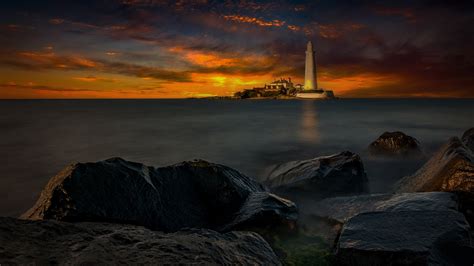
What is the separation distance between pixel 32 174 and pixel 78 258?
909 centimetres

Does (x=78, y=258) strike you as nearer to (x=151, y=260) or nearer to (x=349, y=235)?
(x=151, y=260)

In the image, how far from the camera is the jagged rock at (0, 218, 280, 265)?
2.15 metres

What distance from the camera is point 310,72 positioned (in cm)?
9794

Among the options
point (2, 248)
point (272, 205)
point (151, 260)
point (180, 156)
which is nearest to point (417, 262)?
point (272, 205)

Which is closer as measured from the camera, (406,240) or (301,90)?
(406,240)

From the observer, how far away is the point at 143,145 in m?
16.2

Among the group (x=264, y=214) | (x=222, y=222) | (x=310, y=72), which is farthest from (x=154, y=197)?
(x=310, y=72)

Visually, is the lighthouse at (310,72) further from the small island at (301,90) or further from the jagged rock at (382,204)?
the jagged rock at (382,204)

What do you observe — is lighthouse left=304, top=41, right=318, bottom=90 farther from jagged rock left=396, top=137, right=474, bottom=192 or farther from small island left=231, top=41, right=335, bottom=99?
jagged rock left=396, top=137, right=474, bottom=192

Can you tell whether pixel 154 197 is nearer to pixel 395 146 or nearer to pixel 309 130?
pixel 395 146

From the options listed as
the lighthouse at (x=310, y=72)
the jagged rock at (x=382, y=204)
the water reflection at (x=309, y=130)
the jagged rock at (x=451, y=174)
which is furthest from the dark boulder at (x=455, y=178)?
the lighthouse at (x=310, y=72)

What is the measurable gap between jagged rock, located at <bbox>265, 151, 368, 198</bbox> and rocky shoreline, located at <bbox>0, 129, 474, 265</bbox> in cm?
14

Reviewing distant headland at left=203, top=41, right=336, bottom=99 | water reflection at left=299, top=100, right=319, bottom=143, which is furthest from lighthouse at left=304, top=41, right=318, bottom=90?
water reflection at left=299, top=100, right=319, bottom=143

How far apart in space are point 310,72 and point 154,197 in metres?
98.5
